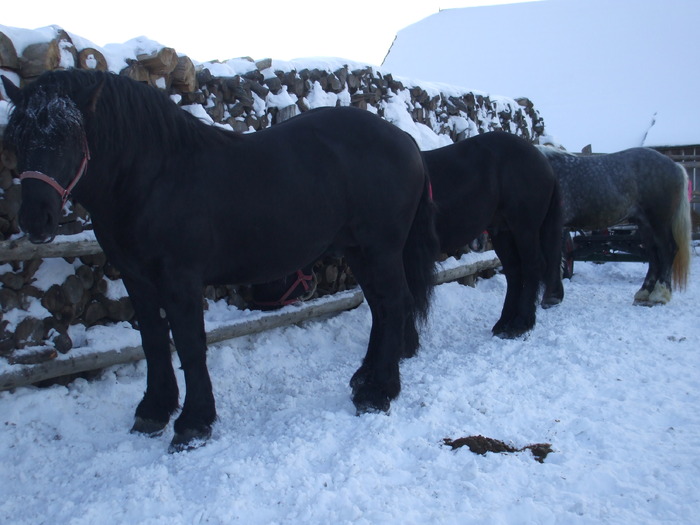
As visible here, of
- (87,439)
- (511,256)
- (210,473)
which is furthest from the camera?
(511,256)

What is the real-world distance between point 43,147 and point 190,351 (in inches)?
41.5

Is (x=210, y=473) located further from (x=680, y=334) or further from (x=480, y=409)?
(x=680, y=334)

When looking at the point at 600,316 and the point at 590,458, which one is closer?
the point at 590,458

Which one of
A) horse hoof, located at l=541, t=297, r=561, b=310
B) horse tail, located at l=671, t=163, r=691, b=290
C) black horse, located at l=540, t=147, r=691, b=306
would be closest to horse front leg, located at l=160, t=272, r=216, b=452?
horse hoof, located at l=541, t=297, r=561, b=310

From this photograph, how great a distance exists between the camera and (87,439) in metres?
2.81

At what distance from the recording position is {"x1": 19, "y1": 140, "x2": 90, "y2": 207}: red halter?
7.30ft

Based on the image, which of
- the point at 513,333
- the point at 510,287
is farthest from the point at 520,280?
the point at 513,333

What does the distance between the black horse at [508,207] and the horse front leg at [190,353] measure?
2.41 m

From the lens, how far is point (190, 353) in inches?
104

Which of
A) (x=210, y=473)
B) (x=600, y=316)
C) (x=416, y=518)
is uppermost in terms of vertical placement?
(x=416, y=518)

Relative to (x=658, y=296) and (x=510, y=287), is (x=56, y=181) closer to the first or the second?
(x=510, y=287)

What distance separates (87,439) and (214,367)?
1020mm

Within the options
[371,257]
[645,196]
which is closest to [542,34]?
[645,196]

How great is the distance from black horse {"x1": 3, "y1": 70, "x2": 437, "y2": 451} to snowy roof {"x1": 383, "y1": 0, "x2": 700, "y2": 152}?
48.2 feet
